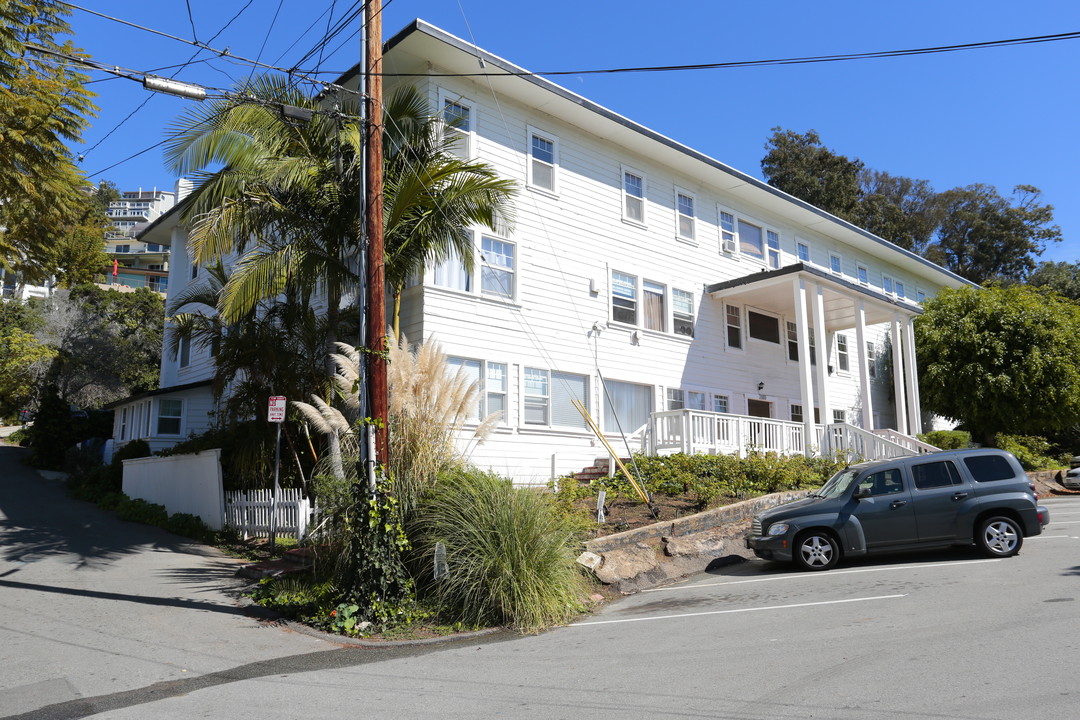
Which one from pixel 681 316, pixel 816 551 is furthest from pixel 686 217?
pixel 816 551

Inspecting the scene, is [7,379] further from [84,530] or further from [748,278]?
[748,278]

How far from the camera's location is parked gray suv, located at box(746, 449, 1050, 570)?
11352 millimetres

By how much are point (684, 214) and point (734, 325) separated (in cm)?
381

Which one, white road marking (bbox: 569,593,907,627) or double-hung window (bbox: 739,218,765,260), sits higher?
double-hung window (bbox: 739,218,765,260)

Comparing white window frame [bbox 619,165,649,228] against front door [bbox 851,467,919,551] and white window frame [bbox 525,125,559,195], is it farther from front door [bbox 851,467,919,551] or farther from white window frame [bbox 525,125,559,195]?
front door [bbox 851,467,919,551]

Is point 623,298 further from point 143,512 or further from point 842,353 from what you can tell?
point 143,512

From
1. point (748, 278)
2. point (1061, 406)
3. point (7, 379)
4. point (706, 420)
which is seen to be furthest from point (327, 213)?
point (1061, 406)

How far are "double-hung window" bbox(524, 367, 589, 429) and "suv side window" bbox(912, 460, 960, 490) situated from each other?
25.7 feet

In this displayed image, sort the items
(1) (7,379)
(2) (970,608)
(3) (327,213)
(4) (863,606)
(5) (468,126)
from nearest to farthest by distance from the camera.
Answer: (2) (970,608)
(4) (863,606)
(3) (327,213)
(5) (468,126)
(1) (7,379)

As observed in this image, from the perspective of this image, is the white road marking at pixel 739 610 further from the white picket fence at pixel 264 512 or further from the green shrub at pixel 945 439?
the green shrub at pixel 945 439

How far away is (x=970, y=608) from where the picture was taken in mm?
8242

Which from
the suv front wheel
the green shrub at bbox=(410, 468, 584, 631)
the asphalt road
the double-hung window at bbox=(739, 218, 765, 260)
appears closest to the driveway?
the asphalt road

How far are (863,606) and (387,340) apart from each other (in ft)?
21.4

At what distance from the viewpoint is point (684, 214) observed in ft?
75.2
